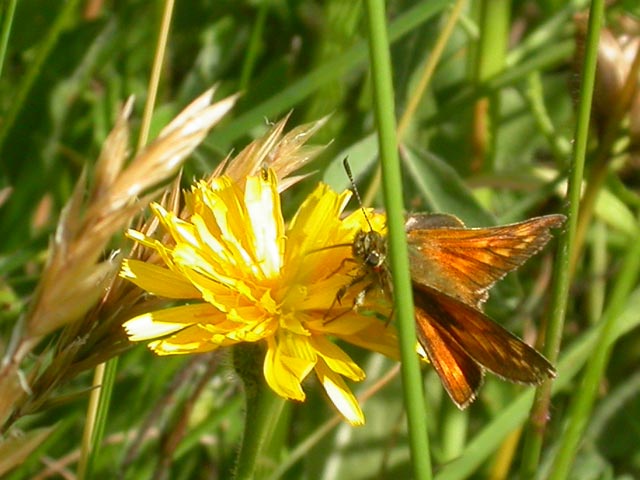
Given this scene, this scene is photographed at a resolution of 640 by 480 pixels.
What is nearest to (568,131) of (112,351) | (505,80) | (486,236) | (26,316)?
(505,80)

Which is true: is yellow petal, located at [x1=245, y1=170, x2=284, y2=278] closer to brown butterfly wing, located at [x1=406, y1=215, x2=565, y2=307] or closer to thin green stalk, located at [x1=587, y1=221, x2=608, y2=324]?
brown butterfly wing, located at [x1=406, y1=215, x2=565, y2=307]

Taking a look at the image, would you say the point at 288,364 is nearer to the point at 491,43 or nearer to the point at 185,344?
the point at 185,344

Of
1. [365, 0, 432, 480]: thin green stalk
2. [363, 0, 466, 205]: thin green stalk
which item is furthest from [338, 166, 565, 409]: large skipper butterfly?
[363, 0, 466, 205]: thin green stalk

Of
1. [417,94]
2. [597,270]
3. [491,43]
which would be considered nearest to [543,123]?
[491,43]

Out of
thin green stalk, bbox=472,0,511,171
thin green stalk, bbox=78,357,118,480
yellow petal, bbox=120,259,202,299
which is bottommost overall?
thin green stalk, bbox=78,357,118,480

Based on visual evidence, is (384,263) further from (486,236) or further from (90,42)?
(90,42)
